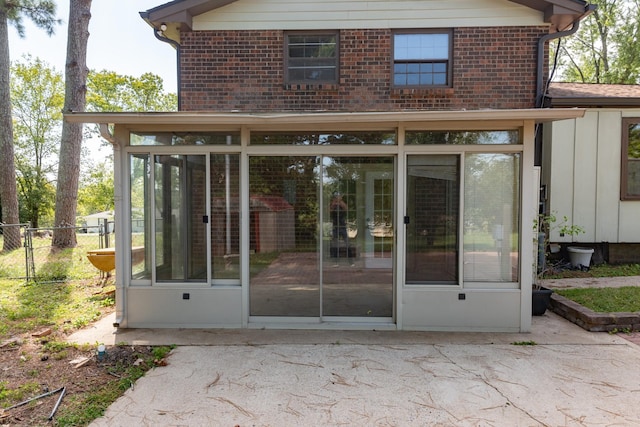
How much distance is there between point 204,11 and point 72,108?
6.26 metres

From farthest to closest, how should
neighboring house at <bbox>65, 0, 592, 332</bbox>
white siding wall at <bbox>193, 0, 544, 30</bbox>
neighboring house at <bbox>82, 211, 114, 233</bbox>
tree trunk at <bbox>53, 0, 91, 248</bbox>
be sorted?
tree trunk at <bbox>53, 0, 91, 248</bbox> < neighboring house at <bbox>82, 211, 114, 233</bbox> < white siding wall at <bbox>193, 0, 544, 30</bbox> < neighboring house at <bbox>65, 0, 592, 332</bbox>

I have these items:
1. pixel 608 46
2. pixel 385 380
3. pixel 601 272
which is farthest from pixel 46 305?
pixel 608 46

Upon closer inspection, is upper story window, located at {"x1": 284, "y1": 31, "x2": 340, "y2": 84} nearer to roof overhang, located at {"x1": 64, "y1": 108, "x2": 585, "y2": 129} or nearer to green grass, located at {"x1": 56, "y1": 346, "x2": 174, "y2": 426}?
roof overhang, located at {"x1": 64, "y1": 108, "x2": 585, "y2": 129}

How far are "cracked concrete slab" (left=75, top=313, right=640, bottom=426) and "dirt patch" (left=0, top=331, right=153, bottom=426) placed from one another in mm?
358

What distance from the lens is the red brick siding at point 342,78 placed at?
699 centimetres

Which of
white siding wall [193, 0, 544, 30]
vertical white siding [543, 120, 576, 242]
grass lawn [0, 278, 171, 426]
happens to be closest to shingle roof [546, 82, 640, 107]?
vertical white siding [543, 120, 576, 242]

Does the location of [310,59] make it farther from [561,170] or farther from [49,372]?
[49,372]

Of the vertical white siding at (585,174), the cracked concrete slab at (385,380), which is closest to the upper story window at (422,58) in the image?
the vertical white siding at (585,174)

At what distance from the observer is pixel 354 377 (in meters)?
3.56

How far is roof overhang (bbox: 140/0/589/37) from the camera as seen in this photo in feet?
21.7

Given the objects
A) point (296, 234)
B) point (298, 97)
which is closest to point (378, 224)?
point (296, 234)

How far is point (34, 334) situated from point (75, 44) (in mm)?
9371

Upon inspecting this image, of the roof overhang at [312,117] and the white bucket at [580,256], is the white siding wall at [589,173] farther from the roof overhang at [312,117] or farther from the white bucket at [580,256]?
the roof overhang at [312,117]

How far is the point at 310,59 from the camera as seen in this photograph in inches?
281
